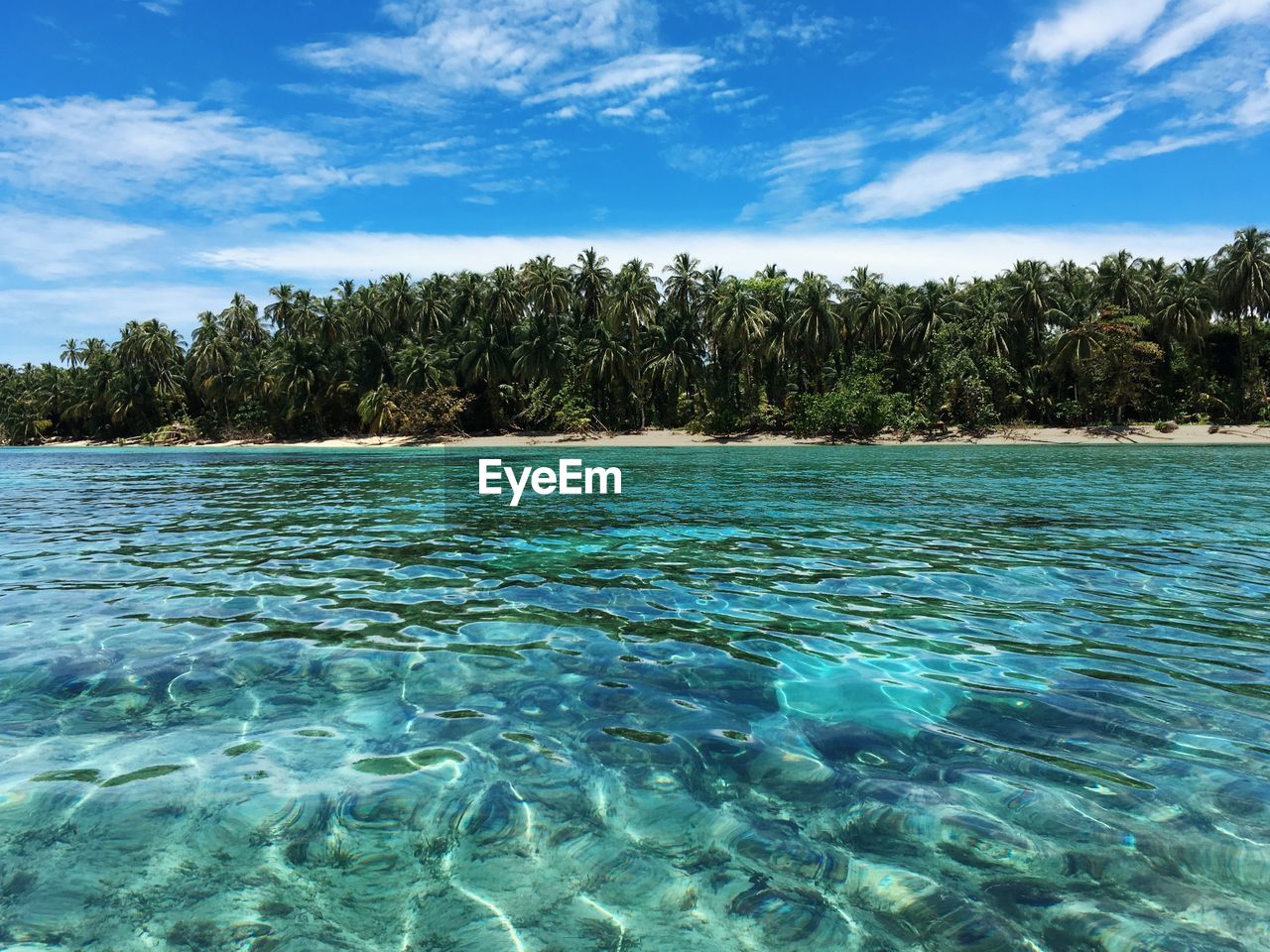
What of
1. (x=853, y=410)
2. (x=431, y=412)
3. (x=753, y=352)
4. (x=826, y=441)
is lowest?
(x=826, y=441)

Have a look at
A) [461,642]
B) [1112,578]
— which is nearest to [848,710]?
[461,642]

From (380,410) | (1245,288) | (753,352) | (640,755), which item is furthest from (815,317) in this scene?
(640,755)

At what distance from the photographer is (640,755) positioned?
379 cm

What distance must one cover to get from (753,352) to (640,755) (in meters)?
62.1

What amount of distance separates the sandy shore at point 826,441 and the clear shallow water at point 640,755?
4912 centimetres

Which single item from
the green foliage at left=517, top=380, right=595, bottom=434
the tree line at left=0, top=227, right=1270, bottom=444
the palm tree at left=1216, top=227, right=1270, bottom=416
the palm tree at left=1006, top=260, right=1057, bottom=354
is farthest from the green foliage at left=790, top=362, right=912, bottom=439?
the palm tree at left=1216, top=227, right=1270, bottom=416

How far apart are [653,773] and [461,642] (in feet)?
8.62

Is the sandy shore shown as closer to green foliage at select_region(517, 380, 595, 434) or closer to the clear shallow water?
green foliage at select_region(517, 380, 595, 434)

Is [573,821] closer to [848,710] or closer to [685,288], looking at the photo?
[848,710]

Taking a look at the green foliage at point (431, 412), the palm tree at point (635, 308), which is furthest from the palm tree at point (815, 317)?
the green foliage at point (431, 412)

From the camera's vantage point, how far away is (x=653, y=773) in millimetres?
3602

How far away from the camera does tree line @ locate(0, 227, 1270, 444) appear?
57.0 metres

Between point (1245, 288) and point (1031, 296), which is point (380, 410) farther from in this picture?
point (1245, 288)

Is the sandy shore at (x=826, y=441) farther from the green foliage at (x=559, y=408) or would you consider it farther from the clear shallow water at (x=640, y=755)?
the clear shallow water at (x=640, y=755)
